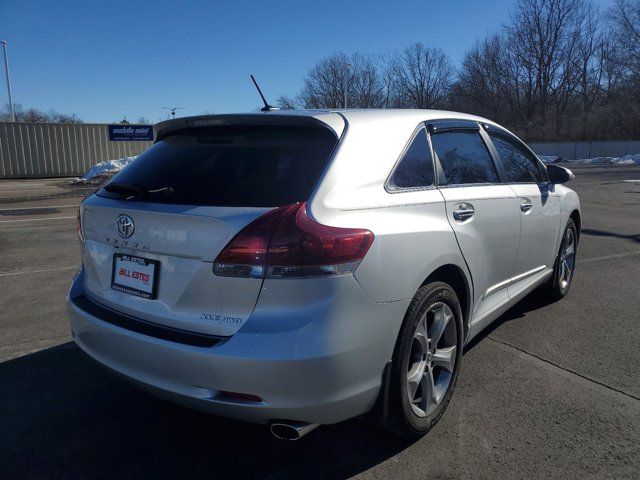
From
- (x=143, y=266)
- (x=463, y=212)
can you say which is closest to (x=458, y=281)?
(x=463, y=212)

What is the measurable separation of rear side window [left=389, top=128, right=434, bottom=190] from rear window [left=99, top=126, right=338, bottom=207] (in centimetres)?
43

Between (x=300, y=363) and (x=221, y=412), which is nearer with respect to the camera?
(x=300, y=363)

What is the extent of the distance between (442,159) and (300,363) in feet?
5.43

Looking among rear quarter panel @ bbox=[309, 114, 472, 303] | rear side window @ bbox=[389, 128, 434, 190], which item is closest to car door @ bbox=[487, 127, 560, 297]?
rear side window @ bbox=[389, 128, 434, 190]

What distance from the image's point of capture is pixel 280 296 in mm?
2105

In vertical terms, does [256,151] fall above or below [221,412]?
above

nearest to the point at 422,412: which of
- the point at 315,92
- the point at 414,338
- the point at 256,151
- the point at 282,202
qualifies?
the point at 414,338

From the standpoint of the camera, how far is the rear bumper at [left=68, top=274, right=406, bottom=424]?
81.7 inches

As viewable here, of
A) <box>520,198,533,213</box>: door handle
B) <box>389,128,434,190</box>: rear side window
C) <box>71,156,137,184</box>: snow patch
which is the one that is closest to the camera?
<box>389,128,434,190</box>: rear side window

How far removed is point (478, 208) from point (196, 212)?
5.84 feet

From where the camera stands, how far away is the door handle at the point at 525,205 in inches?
150

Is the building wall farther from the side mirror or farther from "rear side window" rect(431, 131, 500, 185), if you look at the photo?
"rear side window" rect(431, 131, 500, 185)

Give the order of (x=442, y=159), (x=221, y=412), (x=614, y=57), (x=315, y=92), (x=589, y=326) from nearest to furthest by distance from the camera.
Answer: (x=221, y=412), (x=442, y=159), (x=589, y=326), (x=614, y=57), (x=315, y=92)

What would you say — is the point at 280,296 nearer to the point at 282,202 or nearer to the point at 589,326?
the point at 282,202
